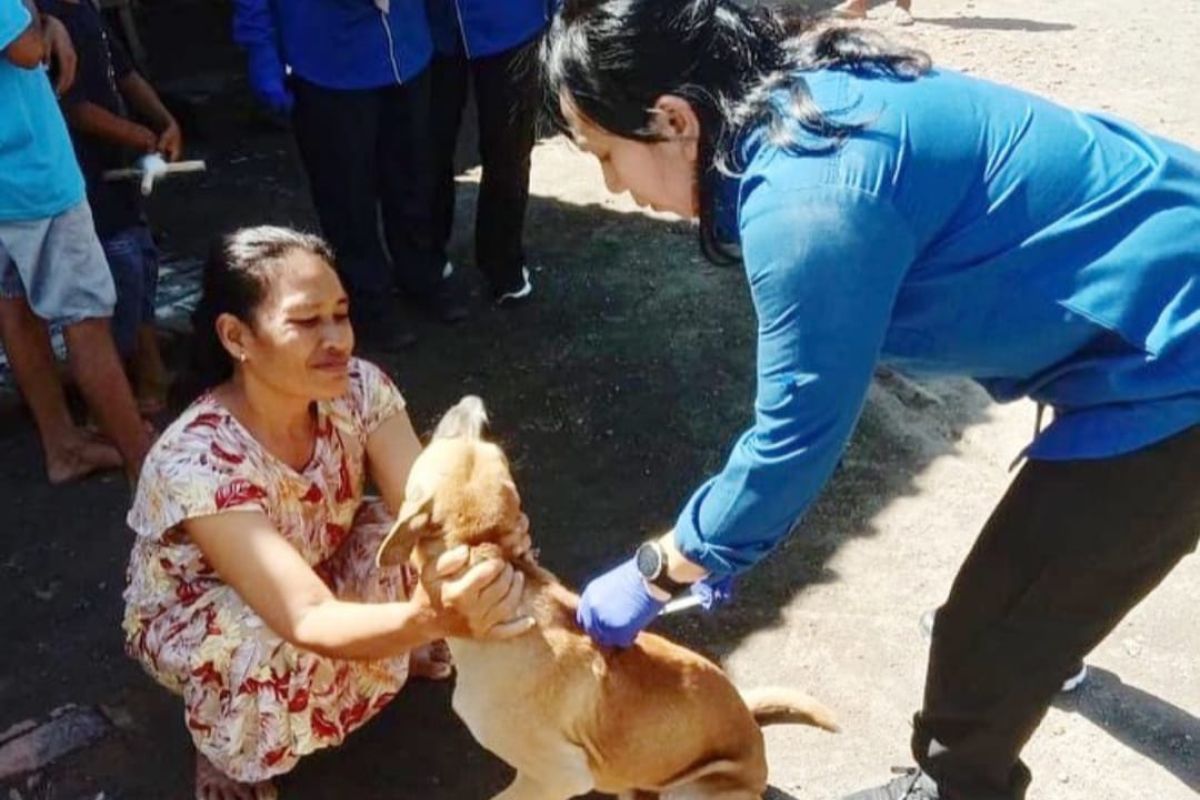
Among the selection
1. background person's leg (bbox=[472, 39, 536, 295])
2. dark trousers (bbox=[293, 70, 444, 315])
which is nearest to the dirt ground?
background person's leg (bbox=[472, 39, 536, 295])

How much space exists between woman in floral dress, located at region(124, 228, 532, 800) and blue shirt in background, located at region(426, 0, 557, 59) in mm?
2446

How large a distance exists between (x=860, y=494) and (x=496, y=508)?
2240mm

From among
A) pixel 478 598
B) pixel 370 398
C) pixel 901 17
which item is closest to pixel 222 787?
pixel 370 398

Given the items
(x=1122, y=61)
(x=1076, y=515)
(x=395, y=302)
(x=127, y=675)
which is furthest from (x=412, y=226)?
(x=1122, y=61)

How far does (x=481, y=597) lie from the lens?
2443 mm

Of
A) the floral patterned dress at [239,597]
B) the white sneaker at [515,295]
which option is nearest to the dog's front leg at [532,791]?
the floral patterned dress at [239,597]

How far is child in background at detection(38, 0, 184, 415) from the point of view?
14.7 ft

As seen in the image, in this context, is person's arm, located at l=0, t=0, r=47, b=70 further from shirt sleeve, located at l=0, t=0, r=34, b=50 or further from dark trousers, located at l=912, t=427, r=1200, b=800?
dark trousers, located at l=912, t=427, r=1200, b=800

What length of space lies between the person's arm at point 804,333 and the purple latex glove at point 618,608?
10.2 inches

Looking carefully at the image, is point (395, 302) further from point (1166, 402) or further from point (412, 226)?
point (1166, 402)

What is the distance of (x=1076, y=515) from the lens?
2418 millimetres

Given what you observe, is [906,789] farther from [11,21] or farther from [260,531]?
[11,21]

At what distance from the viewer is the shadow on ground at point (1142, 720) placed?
11.1 ft

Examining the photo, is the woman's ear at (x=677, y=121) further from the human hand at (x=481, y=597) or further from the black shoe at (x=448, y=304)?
the black shoe at (x=448, y=304)
